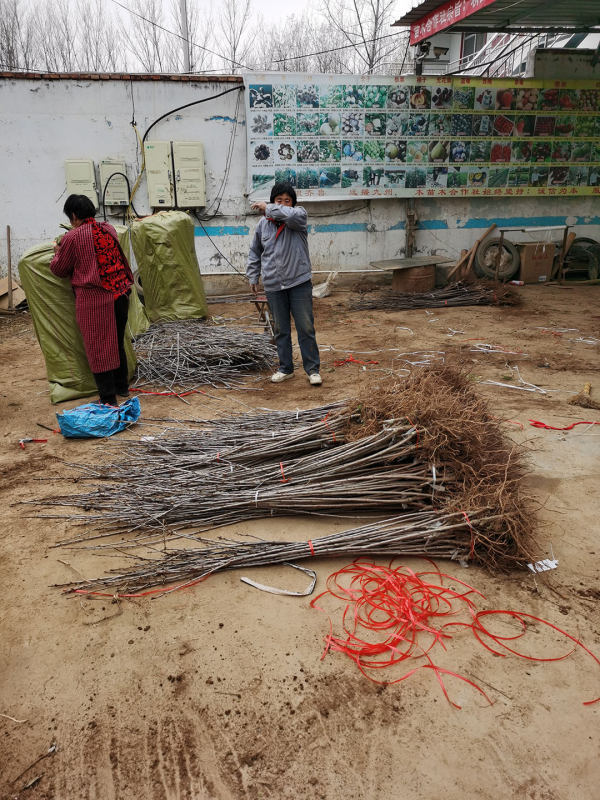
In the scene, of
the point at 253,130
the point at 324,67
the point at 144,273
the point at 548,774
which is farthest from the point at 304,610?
the point at 324,67

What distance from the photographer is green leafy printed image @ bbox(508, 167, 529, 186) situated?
9172 millimetres

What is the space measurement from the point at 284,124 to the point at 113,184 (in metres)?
2.73

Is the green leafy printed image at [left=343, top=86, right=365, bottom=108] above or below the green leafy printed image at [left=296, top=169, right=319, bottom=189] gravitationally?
above

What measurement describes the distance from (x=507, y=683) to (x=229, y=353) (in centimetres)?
383

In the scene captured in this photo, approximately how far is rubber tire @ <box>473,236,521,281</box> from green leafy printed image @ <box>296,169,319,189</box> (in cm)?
286

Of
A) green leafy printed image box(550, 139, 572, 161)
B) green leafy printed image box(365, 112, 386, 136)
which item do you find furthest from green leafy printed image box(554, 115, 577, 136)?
green leafy printed image box(365, 112, 386, 136)

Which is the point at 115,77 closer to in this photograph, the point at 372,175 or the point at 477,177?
the point at 372,175

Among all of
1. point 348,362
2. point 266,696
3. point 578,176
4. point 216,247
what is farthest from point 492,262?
point 266,696

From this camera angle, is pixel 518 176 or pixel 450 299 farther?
pixel 518 176

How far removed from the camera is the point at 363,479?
268 cm

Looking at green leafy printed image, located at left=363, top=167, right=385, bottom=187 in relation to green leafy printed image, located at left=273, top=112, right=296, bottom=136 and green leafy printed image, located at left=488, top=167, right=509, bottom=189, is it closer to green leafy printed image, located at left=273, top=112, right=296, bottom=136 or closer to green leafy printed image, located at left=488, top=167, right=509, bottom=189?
green leafy printed image, located at left=273, top=112, right=296, bottom=136

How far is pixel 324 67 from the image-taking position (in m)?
20.1

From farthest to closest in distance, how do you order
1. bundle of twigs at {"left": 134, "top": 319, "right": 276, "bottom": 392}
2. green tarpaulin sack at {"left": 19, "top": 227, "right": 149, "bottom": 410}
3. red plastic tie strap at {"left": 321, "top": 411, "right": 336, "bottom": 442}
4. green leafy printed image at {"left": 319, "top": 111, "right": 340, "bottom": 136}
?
green leafy printed image at {"left": 319, "top": 111, "right": 340, "bottom": 136}, bundle of twigs at {"left": 134, "top": 319, "right": 276, "bottom": 392}, green tarpaulin sack at {"left": 19, "top": 227, "right": 149, "bottom": 410}, red plastic tie strap at {"left": 321, "top": 411, "right": 336, "bottom": 442}

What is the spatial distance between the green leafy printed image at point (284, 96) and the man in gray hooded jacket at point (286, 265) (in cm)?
468
